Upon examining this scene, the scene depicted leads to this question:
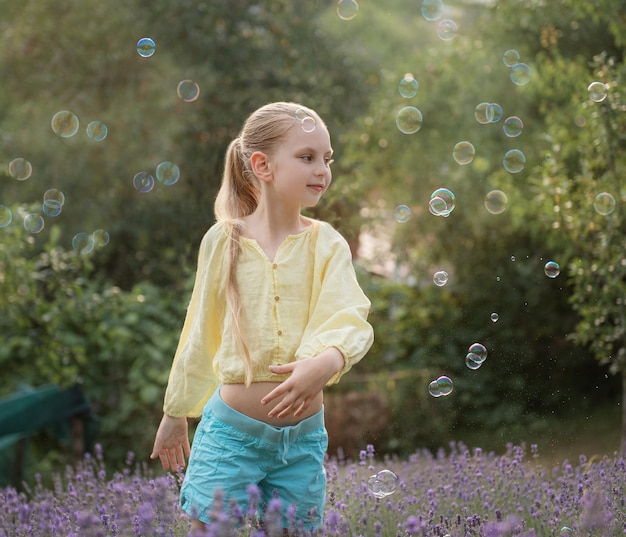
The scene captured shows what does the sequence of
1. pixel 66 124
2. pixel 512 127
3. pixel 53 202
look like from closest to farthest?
1. pixel 512 127
2. pixel 66 124
3. pixel 53 202

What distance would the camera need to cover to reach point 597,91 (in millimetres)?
4629

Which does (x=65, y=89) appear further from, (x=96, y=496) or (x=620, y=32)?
(x=96, y=496)

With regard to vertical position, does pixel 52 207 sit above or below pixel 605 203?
below

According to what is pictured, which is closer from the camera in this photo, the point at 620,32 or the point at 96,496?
the point at 96,496

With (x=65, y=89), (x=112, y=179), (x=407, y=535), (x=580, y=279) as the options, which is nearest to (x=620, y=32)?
(x=580, y=279)

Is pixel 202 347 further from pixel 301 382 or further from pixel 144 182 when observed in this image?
pixel 144 182

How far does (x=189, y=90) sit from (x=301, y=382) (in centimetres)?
703

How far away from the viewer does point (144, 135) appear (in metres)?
10.3

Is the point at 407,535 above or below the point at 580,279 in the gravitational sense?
below

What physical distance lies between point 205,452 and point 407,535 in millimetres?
676

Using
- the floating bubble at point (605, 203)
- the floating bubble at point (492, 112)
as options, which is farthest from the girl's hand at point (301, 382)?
the floating bubble at point (492, 112)

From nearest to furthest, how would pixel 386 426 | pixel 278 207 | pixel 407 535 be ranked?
pixel 407 535, pixel 278 207, pixel 386 426

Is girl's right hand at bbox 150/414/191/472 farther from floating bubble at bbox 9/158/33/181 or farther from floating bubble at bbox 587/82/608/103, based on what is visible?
floating bubble at bbox 9/158/33/181

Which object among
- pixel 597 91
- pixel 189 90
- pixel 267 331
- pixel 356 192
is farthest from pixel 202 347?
pixel 189 90
